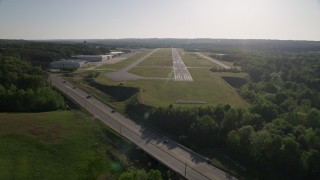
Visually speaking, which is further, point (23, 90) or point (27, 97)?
point (23, 90)

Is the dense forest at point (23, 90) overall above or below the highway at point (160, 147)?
above

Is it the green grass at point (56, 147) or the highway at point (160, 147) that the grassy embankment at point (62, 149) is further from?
the highway at point (160, 147)

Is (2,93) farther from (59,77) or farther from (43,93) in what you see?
(59,77)

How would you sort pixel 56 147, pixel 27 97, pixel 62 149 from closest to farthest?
pixel 62 149
pixel 56 147
pixel 27 97

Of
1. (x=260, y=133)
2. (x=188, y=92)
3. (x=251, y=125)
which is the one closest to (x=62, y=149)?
(x=260, y=133)

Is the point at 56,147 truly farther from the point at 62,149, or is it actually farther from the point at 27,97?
the point at 27,97

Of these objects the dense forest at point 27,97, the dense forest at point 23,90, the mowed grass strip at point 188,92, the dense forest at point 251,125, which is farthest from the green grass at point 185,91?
the dense forest at point 27,97

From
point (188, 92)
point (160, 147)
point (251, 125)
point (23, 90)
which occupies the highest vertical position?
point (23, 90)

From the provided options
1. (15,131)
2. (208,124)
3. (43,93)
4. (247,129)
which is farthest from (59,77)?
(247,129)
